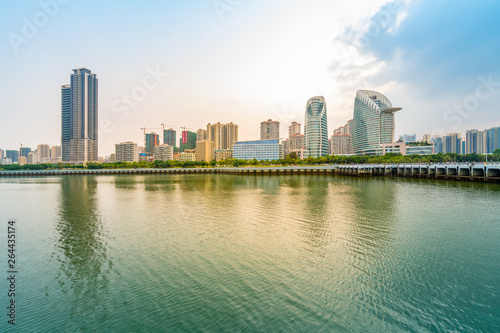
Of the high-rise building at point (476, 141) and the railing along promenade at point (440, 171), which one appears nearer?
the railing along promenade at point (440, 171)

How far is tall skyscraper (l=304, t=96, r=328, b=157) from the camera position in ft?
565

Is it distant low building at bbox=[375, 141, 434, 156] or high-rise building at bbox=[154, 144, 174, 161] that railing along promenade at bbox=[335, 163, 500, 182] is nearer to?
distant low building at bbox=[375, 141, 434, 156]

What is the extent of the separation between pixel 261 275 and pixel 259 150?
6902 inches

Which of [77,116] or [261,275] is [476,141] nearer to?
[261,275]

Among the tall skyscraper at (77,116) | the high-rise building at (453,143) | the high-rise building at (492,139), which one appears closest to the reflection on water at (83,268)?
the high-rise building at (492,139)

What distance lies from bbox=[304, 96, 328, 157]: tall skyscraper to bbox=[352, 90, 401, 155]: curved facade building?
2114 centimetres

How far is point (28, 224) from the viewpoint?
18.3 metres

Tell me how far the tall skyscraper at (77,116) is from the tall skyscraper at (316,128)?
161667 millimetres

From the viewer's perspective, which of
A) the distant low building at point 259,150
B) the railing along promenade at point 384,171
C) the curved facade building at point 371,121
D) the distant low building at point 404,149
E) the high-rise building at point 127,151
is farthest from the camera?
the high-rise building at point 127,151

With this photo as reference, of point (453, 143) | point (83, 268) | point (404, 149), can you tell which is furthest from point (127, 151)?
point (453, 143)

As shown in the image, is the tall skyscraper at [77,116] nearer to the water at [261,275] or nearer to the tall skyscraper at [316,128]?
the tall skyscraper at [316,128]

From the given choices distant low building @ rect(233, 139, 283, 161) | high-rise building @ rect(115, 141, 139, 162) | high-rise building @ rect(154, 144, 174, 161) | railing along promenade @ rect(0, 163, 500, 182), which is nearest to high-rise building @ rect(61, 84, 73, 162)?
high-rise building @ rect(115, 141, 139, 162)

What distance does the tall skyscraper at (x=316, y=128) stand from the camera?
172125mm

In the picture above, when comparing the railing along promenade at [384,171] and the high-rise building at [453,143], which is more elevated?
the high-rise building at [453,143]
